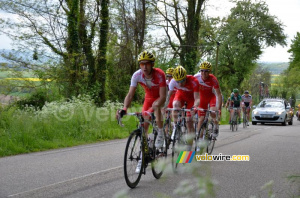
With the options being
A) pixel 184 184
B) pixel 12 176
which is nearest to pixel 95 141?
pixel 12 176

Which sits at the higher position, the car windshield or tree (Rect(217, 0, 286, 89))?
tree (Rect(217, 0, 286, 89))

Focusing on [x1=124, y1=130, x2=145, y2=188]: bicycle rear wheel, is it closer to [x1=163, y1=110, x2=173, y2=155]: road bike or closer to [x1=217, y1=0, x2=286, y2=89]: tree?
[x1=163, y1=110, x2=173, y2=155]: road bike

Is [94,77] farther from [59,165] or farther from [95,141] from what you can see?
[59,165]

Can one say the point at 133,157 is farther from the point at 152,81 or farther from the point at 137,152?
the point at 152,81

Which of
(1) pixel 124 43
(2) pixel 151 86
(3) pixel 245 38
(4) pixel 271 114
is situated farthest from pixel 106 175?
(3) pixel 245 38

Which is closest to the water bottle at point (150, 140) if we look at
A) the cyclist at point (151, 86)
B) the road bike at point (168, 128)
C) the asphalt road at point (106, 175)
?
the cyclist at point (151, 86)

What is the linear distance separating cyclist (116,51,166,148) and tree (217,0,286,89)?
159ft

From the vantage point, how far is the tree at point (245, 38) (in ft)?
182

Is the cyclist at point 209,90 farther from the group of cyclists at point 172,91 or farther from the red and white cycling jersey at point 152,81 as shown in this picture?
the red and white cycling jersey at point 152,81

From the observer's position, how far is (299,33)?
79.0m

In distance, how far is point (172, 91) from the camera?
8703 mm

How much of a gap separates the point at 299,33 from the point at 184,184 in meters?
82.8

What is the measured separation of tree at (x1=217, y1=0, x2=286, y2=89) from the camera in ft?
182

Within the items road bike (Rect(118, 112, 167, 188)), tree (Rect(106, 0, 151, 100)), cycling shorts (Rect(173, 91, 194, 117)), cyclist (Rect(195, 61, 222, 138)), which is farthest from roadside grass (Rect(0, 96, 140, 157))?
tree (Rect(106, 0, 151, 100))
